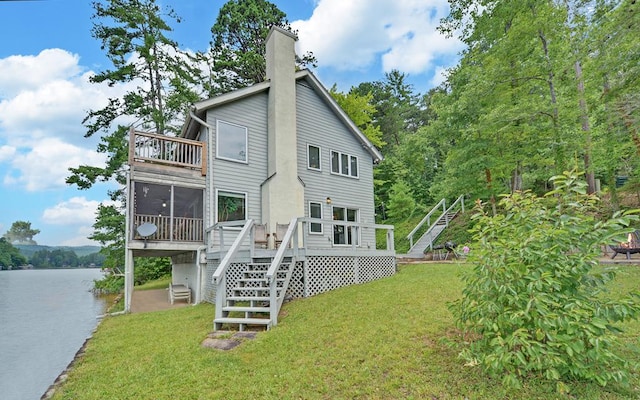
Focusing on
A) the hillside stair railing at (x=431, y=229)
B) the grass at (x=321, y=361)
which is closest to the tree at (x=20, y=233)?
the hillside stair railing at (x=431, y=229)

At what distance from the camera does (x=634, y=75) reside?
7.64 metres

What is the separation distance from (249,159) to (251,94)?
255 cm

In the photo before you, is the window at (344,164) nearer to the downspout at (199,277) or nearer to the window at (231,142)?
the window at (231,142)

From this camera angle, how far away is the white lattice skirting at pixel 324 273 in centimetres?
882

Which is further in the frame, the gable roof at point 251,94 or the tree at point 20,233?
the tree at point 20,233

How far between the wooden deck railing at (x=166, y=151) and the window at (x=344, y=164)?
5.88 meters

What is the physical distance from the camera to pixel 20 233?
76.9 metres

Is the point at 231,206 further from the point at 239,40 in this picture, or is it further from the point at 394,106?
the point at 394,106

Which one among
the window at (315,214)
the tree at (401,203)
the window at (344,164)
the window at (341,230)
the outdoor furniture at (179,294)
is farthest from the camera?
the tree at (401,203)

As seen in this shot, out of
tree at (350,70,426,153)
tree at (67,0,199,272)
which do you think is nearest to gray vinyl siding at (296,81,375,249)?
tree at (67,0,199,272)

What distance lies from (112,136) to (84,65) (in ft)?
15.0

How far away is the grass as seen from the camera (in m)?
3.78

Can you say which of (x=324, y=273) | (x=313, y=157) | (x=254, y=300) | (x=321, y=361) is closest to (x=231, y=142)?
(x=313, y=157)

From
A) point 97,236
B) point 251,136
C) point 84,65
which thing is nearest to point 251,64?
point 84,65
